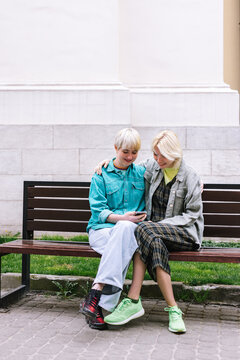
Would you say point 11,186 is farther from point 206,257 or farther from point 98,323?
point 206,257

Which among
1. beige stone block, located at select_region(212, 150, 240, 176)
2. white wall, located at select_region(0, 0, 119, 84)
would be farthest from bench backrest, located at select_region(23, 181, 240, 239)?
white wall, located at select_region(0, 0, 119, 84)

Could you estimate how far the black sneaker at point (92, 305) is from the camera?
3.85 metres

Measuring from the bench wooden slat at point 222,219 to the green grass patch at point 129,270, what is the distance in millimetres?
558

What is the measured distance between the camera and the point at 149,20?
303 inches

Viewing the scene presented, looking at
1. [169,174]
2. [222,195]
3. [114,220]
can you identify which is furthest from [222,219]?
[114,220]

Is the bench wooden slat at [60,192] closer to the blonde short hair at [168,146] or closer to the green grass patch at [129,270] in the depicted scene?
the green grass patch at [129,270]

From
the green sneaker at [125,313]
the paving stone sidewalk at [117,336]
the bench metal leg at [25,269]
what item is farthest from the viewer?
the bench metal leg at [25,269]

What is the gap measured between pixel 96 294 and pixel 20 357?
79 centimetres

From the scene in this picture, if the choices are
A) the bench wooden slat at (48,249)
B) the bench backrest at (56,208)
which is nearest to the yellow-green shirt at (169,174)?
the bench wooden slat at (48,249)

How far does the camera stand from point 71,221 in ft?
17.2

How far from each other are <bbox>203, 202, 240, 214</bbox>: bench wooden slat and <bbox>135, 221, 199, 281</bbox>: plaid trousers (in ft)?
2.21

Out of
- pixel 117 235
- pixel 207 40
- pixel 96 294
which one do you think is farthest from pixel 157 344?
pixel 207 40

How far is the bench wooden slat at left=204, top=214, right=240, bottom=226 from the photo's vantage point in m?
4.86

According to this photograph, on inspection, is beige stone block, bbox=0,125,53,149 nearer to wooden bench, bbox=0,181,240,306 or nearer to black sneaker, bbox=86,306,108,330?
wooden bench, bbox=0,181,240,306
